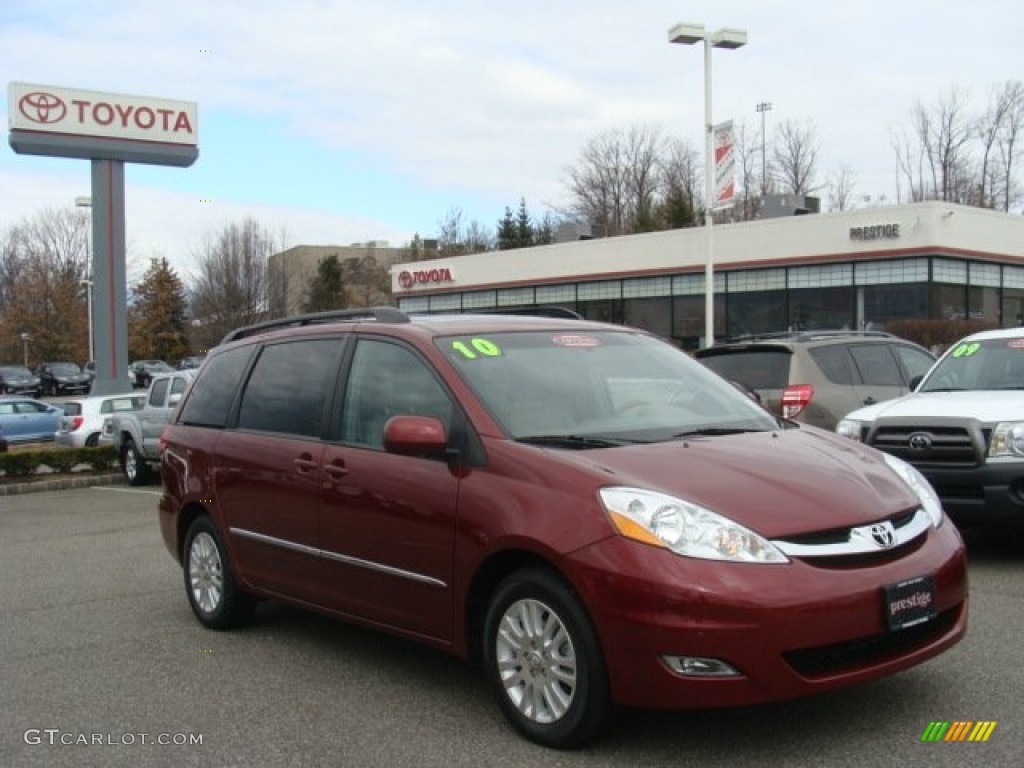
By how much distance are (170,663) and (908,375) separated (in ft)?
25.7

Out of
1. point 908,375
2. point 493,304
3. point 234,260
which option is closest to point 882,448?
point 908,375

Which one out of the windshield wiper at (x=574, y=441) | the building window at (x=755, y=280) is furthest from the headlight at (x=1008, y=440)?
the building window at (x=755, y=280)

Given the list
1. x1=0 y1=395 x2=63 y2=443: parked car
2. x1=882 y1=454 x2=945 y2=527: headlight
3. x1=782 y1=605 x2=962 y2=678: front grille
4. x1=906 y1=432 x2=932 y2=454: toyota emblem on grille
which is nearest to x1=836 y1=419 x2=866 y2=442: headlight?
x1=906 y1=432 x2=932 y2=454: toyota emblem on grille

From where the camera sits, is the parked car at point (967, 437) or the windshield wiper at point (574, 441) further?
the parked car at point (967, 437)

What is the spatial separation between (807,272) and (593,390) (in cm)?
3108

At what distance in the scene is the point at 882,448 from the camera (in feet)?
25.2

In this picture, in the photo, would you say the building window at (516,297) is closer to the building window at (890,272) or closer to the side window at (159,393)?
the building window at (890,272)

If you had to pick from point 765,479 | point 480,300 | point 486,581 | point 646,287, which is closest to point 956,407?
point 765,479

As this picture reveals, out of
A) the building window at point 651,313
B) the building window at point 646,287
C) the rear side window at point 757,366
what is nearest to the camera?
the rear side window at point 757,366

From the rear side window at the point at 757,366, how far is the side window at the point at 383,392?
4815mm

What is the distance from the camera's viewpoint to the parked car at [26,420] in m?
25.7

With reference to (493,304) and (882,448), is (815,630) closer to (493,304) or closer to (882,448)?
(882,448)

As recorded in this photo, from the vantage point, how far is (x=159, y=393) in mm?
17594

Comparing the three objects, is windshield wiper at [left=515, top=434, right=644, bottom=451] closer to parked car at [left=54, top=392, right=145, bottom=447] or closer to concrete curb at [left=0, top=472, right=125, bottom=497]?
concrete curb at [left=0, top=472, right=125, bottom=497]
